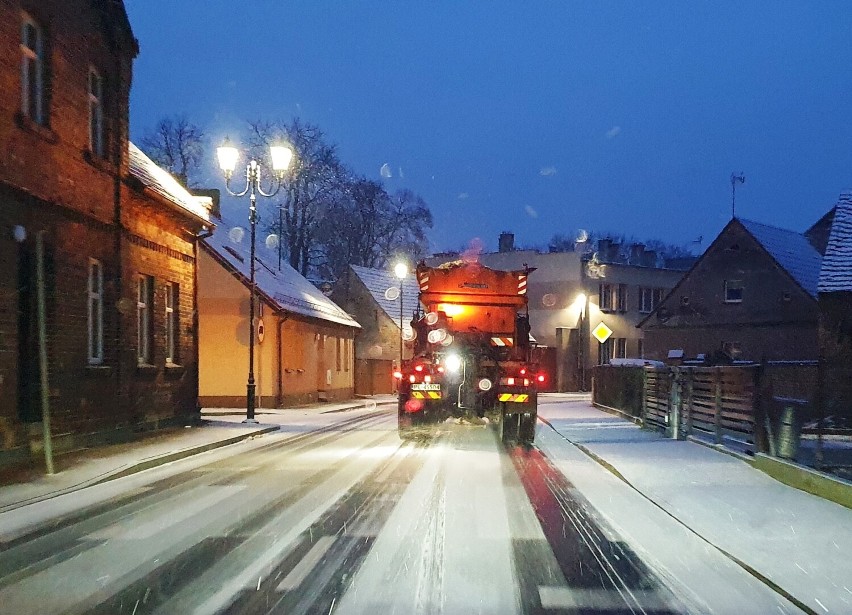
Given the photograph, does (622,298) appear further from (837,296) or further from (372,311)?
(837,296)

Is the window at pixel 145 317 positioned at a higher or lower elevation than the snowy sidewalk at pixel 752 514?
higher

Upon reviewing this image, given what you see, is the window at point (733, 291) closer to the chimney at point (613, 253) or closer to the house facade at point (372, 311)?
the house facade at point (372, 311)

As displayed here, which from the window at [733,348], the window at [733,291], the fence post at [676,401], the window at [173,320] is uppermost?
the window at [733,291]

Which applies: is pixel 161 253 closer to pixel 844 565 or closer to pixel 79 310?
pixel 79 310

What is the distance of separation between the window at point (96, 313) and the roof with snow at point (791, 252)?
33.4 m

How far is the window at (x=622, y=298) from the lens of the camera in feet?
205

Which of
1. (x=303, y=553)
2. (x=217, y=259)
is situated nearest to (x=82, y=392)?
(x=303, y=553)

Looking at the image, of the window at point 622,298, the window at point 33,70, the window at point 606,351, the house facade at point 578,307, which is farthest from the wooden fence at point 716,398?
the window at point 622,298

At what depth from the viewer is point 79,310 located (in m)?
16.6

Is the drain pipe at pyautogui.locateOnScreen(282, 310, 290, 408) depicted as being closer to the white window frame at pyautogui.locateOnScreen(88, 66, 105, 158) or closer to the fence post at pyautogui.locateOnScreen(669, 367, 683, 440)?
the white window frame at pyautogui.locateOnScreen(88, 66, 105, 158)

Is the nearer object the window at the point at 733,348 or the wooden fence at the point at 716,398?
the wooden fence at the point at 716,398

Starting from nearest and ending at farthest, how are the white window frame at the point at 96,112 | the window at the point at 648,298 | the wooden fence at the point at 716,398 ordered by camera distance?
the wooden fence at the point at 716,398
the white window frame at the point at 96,112
the window at the point at 648,298

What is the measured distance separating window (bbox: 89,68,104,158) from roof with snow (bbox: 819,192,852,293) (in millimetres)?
21515

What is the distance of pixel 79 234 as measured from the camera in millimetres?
16562
